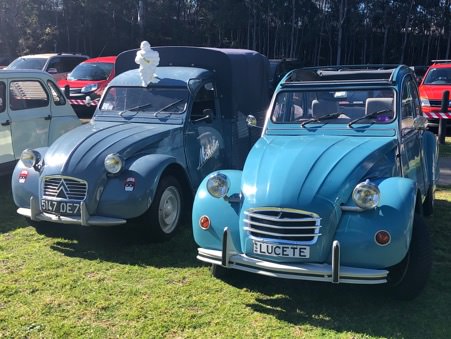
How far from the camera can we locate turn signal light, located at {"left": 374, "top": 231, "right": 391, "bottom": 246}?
3.63m

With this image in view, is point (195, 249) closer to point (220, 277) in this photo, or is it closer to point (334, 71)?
point (220, 277)

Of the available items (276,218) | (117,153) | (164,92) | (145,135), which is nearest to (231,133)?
(164,92)

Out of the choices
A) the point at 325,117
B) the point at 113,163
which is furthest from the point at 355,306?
the point at 113,163

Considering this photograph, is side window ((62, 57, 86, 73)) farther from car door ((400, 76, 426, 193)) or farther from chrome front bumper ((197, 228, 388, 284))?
chrome front bumper ((197, 228, 388, 284))

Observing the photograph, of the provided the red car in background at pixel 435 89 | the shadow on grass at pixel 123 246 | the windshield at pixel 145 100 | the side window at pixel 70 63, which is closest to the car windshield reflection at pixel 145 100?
A: the windshield at pixel 145 100

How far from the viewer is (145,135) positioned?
19.0 feet

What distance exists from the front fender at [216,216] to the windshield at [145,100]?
2.26 metres

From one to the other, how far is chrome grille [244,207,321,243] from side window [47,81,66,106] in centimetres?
573

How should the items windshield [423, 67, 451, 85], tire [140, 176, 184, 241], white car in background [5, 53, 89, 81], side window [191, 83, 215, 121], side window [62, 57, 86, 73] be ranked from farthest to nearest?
side window [62, 57, 86, 73] < white car in background [5, 53, 89, 81] < windshield [423, 67, 451, 85] < side window [191, 83, 215, 121] < tire [140, 176, 184, 241]

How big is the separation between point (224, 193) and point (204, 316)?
1006 millimetres

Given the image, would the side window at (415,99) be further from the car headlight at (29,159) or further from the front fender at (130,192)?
the car headlight at (29,159)

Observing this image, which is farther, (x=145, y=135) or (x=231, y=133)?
(x=231, y=133)

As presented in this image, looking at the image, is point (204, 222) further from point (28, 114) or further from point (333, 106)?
point (28, 114)

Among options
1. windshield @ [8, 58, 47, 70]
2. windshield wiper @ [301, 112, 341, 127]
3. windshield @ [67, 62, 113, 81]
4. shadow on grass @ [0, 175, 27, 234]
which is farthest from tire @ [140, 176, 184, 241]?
windshield @ [8, 58, 47, 70]
